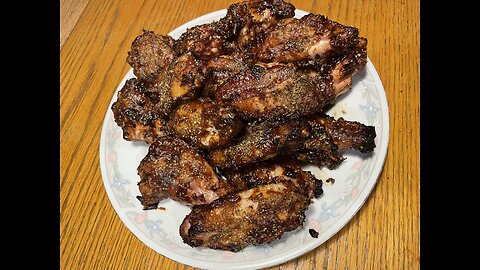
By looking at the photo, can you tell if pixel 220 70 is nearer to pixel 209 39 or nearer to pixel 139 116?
pixel 209 39

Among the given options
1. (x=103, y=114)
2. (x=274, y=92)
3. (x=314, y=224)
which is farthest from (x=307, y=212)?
(x=103, y=114)

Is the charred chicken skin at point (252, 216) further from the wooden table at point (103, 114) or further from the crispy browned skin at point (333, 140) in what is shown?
the wooden table at point (103, 114)

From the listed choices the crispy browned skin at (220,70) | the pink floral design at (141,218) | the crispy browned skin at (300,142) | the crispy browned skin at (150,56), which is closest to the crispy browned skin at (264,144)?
the crispy browned skin at (300,142)

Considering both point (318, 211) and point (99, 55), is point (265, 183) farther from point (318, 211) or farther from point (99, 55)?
point (99, 55)

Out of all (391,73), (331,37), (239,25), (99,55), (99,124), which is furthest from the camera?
(99,55)

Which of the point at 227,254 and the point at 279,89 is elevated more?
the point at 279,89

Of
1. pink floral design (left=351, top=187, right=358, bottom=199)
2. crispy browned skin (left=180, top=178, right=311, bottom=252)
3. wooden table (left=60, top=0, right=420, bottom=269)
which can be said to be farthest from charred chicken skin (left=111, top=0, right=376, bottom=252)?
wooden table (left=60, top=0, right=420, bottom=269)

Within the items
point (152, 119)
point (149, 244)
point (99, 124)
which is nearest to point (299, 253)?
point (149, 244)
